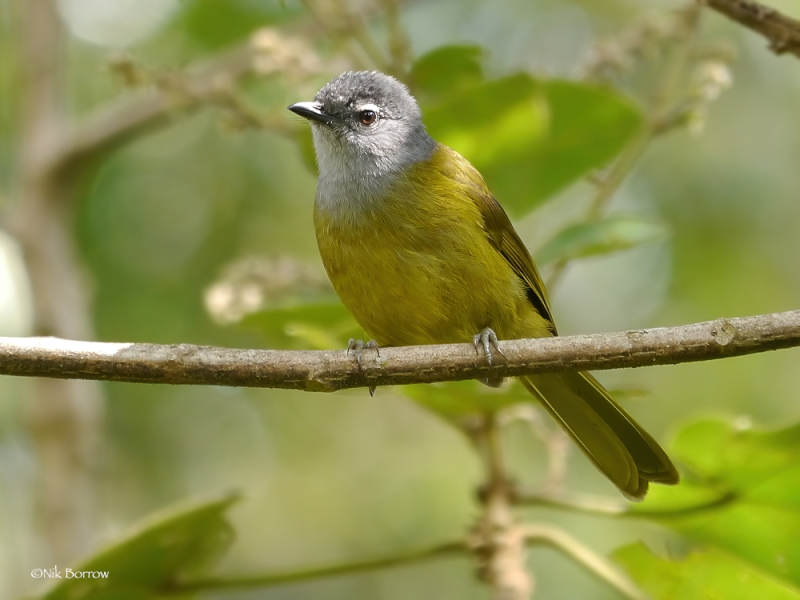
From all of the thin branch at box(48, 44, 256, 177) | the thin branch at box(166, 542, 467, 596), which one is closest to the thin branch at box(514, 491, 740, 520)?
the thin branch at box(166, 542, 467, 596)

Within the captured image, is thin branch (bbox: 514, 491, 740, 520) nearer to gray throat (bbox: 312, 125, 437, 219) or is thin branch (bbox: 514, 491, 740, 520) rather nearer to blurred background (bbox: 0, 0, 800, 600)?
gray throat (bbox: 312, 125, 437, 219)

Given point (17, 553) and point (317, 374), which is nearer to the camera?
point (317, 374)

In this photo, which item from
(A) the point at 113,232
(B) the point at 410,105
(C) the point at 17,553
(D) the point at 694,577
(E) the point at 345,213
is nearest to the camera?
(D) the point at 694,577

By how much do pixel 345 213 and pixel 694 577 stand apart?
145 cm

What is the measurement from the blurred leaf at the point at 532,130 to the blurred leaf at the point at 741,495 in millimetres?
908

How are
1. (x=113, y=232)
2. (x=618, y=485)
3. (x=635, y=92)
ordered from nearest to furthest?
(x=618, y=485) → (x=113, y=232) → (x=635, y=92)

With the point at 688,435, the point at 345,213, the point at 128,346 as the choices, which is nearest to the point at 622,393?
the point at 688,435

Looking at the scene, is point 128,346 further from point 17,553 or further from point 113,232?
point 113,232

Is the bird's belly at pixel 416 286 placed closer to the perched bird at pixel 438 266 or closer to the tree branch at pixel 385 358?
the perched bird at pixel 438 266

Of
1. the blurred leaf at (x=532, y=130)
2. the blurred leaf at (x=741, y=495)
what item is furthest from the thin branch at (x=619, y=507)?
the blurred leaf at (x=532, y=130)

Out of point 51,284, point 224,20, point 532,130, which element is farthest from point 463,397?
point 224,20

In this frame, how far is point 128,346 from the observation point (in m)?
2.05

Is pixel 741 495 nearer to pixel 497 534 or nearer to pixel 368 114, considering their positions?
pixel 497 534

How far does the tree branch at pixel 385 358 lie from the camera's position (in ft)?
6.33
